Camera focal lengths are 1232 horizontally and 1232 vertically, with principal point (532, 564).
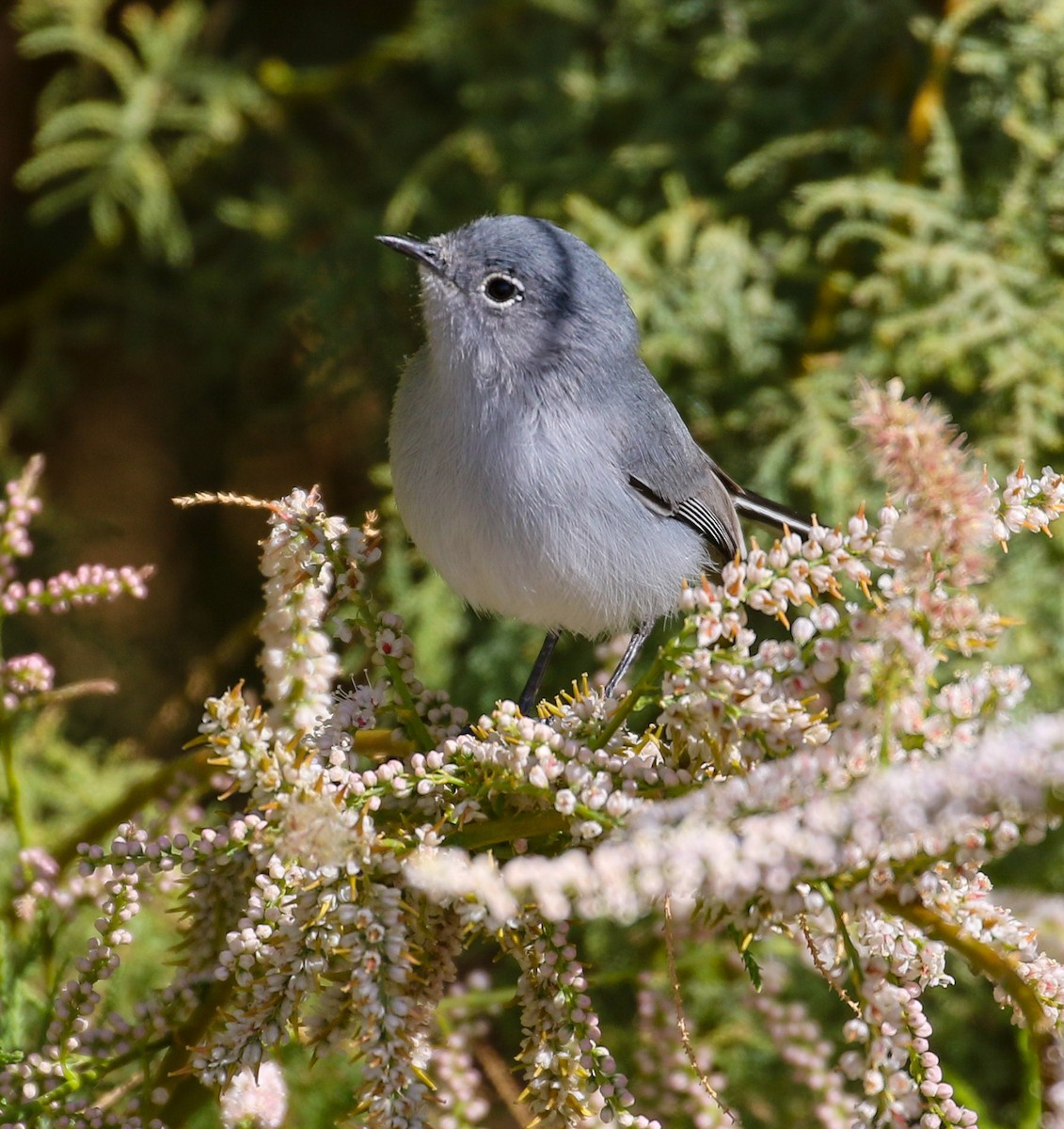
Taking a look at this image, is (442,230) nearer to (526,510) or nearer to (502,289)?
(502,289)

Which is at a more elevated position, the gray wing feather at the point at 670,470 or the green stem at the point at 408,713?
the gray wing feather at the point at 670,470

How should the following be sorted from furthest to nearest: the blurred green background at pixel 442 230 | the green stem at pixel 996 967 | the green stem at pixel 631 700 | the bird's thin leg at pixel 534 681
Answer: the blurred green background at pixel 442 230, the bird's thin leg at pixel 534 681, the green stem at pixel 631 700, the green stem at pixel 996 967

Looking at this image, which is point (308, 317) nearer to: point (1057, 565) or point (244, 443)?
point (244, 443)

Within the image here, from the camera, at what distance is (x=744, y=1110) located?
7.45 ft

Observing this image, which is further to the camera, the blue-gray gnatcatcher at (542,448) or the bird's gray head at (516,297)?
the bird's gray head at (516,297)

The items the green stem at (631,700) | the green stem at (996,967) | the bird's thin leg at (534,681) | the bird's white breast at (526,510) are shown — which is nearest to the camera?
the green stem at (996,967)

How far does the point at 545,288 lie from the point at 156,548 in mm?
2058

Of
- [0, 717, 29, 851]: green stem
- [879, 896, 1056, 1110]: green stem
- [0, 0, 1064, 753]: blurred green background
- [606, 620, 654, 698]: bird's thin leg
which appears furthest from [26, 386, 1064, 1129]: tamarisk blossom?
[0, 0, 1064, 753]: blurred green background

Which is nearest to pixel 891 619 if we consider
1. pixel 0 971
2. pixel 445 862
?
pixel 445 862

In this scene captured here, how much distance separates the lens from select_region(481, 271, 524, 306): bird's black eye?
77.9 inches

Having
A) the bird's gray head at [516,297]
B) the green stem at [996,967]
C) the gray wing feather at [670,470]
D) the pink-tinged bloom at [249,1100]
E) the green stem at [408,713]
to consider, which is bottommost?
the pink-tinged bloom at [249,1100]

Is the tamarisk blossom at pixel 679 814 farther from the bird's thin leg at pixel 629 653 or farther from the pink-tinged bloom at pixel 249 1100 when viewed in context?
the bird's thin leg at pixel 629 653

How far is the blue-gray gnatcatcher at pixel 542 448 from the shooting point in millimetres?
1801

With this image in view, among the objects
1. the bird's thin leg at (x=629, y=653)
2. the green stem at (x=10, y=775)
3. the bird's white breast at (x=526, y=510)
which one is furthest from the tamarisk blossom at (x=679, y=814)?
the bird's thin leg at (x=629, y=653)
